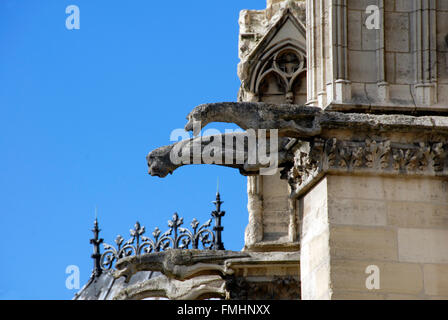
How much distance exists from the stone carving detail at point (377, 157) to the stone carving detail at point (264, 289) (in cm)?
533

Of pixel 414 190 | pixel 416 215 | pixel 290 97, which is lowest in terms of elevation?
pixel 416 215

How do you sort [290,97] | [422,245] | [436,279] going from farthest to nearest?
[290,97] < [422,245] < [436,279]

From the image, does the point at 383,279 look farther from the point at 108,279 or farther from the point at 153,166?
the point at 108,279

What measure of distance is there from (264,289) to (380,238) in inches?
231

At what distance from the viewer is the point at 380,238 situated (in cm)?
1619

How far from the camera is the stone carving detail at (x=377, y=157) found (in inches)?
647

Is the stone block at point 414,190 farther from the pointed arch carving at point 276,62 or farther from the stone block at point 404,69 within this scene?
the pointed arch carving at point 276,62

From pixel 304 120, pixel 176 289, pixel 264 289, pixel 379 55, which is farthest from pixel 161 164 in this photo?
pixel 176 289

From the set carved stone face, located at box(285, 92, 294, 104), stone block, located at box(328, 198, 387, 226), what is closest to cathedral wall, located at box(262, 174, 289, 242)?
carved stone face, located at box(285, 92, 294, 104)

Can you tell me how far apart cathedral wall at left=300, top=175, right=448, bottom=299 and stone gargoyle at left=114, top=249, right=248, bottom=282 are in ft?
18.0

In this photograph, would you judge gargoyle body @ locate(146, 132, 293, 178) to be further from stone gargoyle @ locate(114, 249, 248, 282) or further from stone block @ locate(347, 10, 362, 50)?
stone gargoyle @ locate(114, 249, 248, 282)

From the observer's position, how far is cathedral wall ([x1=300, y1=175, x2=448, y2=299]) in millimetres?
16000

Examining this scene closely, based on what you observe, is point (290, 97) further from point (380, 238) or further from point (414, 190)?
point (380, 238)
